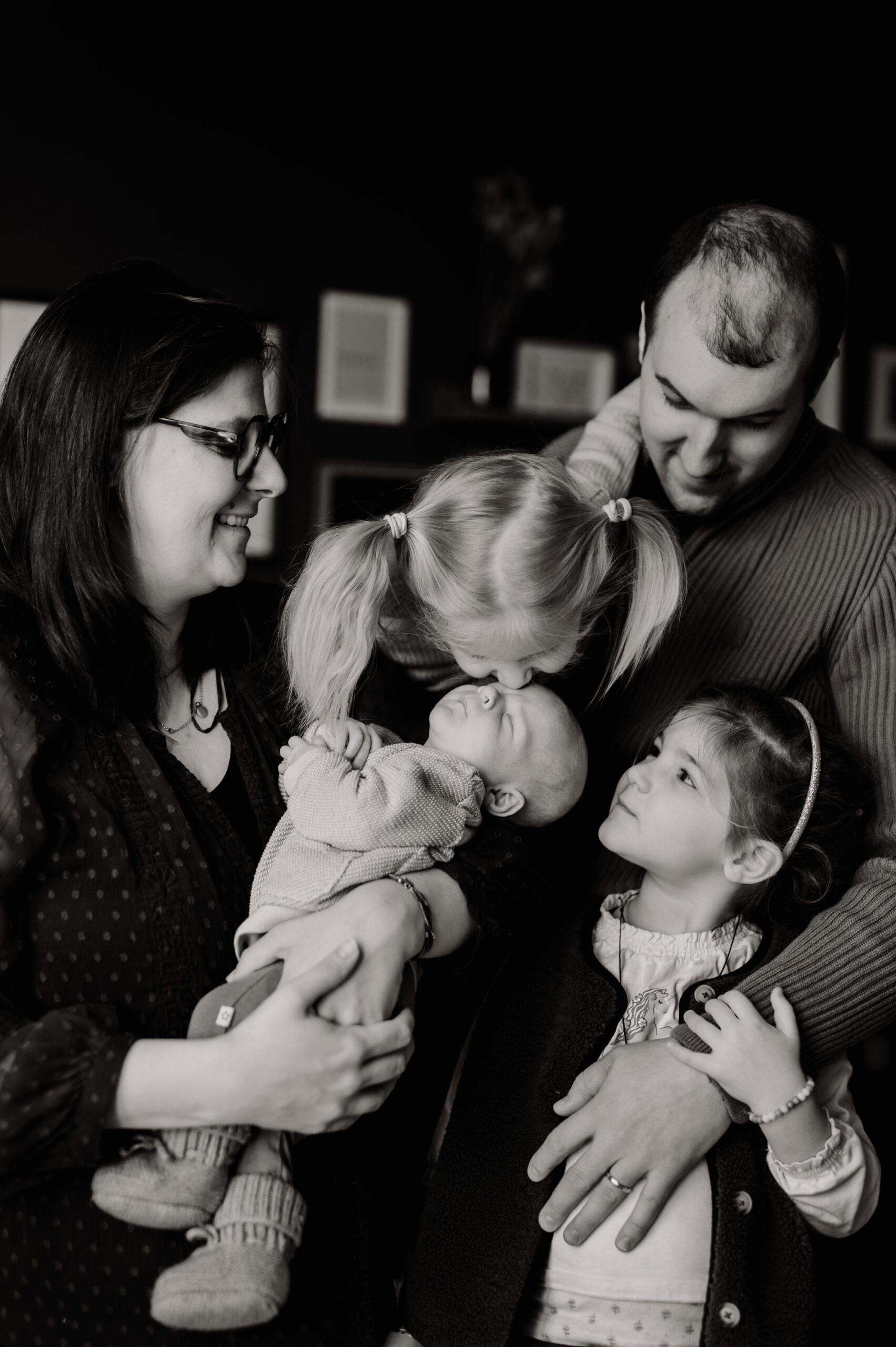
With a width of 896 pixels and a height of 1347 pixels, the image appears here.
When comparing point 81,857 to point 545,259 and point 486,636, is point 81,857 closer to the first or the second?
point 486,636

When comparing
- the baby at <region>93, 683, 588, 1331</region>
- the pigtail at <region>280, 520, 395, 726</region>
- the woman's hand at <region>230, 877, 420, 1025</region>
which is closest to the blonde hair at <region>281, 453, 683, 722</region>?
the pigtail at <region>280, 520, 395, 726</region>

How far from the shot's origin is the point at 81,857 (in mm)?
1630

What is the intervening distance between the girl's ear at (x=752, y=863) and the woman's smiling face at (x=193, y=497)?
86cm

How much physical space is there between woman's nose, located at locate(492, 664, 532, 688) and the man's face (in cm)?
43

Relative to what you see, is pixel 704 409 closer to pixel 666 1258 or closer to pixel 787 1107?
pixel 787 1107

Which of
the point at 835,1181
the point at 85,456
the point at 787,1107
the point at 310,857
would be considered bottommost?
the point at 835,1181

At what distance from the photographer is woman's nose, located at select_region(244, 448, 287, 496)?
1.82 meters

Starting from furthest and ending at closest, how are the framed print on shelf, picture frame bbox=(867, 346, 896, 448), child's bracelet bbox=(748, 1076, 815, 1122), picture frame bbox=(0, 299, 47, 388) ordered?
picture frame bbox=(867, 346, 896, 448) < the framed print on shelf < picture frame bbox=(0, 299, 47, 388) < child's bracelet bbox=(748, 1076, 815, 1122)

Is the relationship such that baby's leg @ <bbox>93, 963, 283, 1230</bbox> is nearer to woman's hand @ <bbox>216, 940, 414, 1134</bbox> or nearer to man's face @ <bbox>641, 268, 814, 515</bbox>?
woman's hand @ <bbox>216, 940, 414, 1134</bbox>

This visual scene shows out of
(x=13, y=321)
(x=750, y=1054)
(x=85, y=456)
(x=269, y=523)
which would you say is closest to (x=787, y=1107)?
(x=750, y=1054)

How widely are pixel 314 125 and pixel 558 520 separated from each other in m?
3.17

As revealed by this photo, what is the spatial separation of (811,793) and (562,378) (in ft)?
10.3

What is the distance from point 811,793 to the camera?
1890 millimetres

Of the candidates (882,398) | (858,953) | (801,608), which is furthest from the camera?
(882,398)
